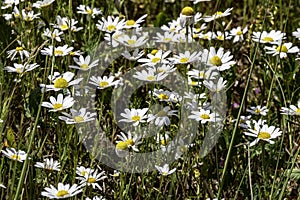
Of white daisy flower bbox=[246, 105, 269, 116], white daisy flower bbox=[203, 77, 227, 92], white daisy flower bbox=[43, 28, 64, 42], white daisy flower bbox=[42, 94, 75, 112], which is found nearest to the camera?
white daisy flower bbox=[42, 94, 75, 112]

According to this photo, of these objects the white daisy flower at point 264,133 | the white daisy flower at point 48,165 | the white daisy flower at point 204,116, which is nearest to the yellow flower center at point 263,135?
the white daisy flower at point 264,133

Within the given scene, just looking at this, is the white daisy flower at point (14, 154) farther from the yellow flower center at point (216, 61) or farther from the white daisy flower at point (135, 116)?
the yellow flower center at point (216, 61)

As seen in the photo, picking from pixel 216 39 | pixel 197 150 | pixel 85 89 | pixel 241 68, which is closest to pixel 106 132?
pixel 85 89

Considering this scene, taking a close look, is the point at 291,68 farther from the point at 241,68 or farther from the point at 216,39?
the point at 241,68

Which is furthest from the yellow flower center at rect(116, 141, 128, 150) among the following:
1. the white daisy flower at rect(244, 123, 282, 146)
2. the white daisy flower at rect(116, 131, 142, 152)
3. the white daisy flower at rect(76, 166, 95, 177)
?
the white daisy flower at rect(244, 123, 282, 146)

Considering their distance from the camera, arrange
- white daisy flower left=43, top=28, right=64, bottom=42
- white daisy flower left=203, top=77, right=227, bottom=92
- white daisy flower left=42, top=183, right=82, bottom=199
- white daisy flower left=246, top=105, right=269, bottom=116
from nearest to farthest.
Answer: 1. white daisy flower left=42, top=183, right=82, bottom=199
2. white daisy flower left=203, top=77, right=227, bottom=92
3. white daisy flower left=246, top=105, right=269, bottom=116
4. white daisy flower left=43, top=28, right=64, bottom=42

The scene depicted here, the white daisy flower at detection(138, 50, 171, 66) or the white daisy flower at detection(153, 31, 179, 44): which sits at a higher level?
the white daisy flower at detection(138, 50, 171, 66)

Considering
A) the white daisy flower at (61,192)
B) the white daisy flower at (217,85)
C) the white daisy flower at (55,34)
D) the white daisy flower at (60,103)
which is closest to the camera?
the white daisy flower at (61,192)

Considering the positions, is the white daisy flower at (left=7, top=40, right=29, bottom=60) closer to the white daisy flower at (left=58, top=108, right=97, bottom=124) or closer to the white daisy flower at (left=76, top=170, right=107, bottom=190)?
the white daisy flower at (left=58, top=108, right=97, bottom=124)
